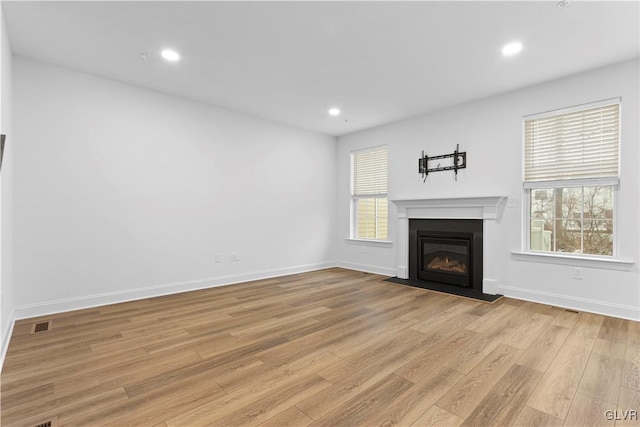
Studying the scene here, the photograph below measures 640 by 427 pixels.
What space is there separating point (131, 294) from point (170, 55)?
2865mm

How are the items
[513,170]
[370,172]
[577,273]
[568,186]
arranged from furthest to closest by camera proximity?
[370,172] < [513,170] < [568,186] < [577,273]

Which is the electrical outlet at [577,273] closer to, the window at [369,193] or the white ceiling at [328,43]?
the white ceiling at [328,43]

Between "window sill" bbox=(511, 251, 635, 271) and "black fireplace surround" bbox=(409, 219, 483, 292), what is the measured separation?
21.3 inches

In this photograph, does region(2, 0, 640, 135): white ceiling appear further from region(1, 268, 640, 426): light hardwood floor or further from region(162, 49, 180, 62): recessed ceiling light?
region(1, 268, 640, 426): light hardwood floor

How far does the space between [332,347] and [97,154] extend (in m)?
3.46

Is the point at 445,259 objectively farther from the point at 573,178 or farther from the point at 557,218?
the point at 573,178

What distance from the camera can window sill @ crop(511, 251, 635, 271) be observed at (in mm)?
3227

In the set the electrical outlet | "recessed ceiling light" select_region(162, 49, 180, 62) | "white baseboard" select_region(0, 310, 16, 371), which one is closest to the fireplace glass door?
the electrical outlet

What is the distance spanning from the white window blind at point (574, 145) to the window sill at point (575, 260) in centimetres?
92

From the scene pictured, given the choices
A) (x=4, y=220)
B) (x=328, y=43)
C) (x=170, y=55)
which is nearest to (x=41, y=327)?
(x=4, y=220)

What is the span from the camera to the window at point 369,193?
→ 18.7 feet

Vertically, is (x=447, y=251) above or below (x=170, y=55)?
below

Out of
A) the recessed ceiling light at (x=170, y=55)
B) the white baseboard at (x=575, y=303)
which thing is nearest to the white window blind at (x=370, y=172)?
the white baseboard at (x=575, y=303)

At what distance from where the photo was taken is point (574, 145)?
3594 millimetres
